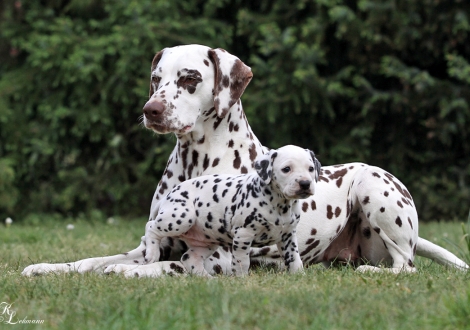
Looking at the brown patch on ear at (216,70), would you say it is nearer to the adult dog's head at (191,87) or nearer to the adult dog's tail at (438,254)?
the adult dog's head at (191,87)

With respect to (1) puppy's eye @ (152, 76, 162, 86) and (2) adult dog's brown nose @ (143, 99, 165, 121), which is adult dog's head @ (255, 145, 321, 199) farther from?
(1) puppy's eye @ (152, 76, 162, 86)

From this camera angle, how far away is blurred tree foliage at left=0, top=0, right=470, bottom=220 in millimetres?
11070

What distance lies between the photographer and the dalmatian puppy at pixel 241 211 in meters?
4.74

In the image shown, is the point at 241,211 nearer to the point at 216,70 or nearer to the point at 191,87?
the point at 191,87

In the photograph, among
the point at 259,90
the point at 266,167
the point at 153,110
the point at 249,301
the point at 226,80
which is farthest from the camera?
the point at 259,90

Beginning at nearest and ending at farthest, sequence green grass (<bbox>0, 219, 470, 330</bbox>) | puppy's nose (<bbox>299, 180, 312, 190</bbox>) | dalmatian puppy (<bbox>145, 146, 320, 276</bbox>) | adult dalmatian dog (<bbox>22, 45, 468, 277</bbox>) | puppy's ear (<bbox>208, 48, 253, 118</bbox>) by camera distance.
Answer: green grass (<bbox>0, 219, 470, 330</bbox>) < puppy's nose (<bbox>299, 180, 312, 190</bbox>) < dalmatian puppy (<bbox>145, 146, 320, 276</bbox>) < adult dalmatian dog (<bbox>22, 45, 468, 277</bbox>) < puppy's ear (<bbox>208, 48, 253, 118</bbox>)

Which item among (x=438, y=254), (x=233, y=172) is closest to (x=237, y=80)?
(x=233, y=172)

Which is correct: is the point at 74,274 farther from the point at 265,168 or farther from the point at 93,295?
the point at 265,168

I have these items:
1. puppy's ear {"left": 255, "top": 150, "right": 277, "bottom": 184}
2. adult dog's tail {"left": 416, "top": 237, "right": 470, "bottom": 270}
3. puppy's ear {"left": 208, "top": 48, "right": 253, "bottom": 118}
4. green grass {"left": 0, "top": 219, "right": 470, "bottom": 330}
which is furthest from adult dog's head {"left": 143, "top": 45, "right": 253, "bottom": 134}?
adult dog's tail {"left": 416, "top": 237, "right": 470, "bottom": 270}

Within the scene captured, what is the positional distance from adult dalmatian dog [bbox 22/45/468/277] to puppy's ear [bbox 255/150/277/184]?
33.9 inches

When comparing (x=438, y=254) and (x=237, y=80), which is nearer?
(x=237, y=80)

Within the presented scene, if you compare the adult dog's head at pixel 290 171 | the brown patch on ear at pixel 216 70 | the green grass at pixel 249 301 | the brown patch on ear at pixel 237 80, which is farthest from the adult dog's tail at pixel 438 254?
the brown patch on ear at pixel 216 70

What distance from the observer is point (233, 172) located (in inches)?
224

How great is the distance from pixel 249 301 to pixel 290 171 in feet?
3.55
